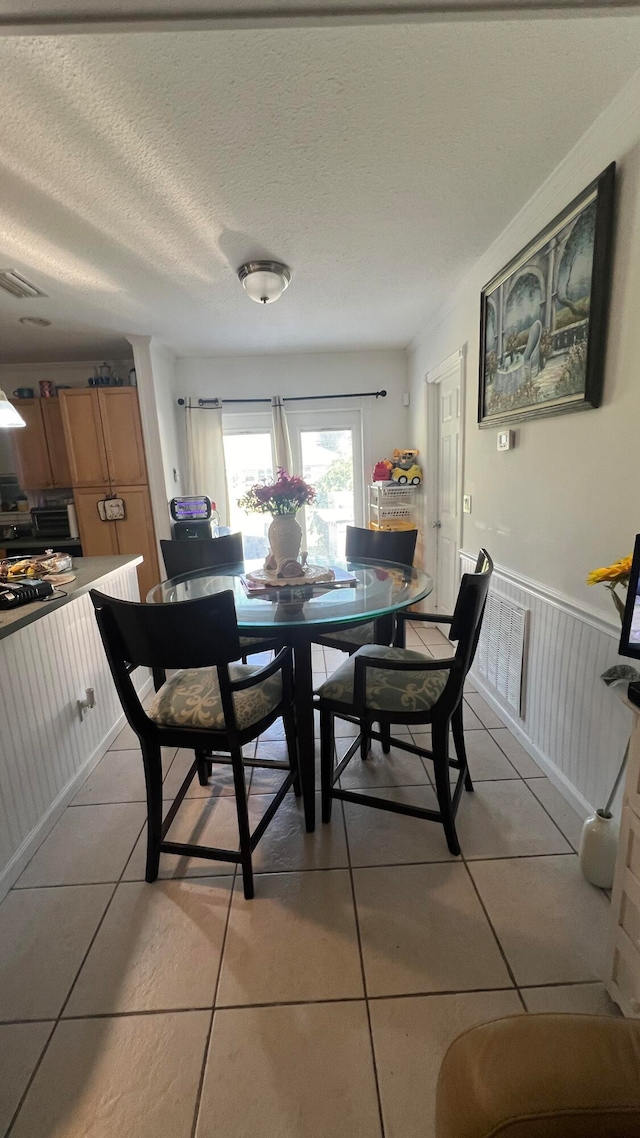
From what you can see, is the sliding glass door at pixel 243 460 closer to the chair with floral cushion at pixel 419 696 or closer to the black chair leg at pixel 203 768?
the black chair leg at pixel 203 768

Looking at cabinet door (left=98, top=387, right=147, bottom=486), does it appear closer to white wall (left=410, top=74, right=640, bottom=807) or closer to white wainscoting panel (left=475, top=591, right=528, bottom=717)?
white wall (left=410, top=74, right=640, bottom=807)

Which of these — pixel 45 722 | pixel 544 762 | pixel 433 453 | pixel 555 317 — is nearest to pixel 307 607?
pixel 45 722

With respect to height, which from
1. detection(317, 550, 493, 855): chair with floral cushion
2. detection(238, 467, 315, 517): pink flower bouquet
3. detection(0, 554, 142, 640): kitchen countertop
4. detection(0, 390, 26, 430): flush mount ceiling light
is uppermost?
detection(0, 390, 26, 430): flush mount ceiling light

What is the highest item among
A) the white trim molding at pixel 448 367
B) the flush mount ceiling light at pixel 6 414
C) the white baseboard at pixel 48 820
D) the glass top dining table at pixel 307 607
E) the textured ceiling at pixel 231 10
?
the textured ceiling at pixel 231 10

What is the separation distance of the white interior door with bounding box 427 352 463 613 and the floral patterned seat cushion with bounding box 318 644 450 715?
154 cm

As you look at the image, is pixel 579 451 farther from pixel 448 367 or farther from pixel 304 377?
pixel 304 377

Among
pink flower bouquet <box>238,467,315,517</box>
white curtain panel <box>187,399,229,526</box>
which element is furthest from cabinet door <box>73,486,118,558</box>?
pink flower bouquet <box>238,467,315,517</box>

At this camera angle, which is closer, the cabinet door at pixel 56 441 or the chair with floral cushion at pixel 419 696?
the chair with floral cushion at pixel 419 696

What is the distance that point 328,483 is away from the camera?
4461 mm

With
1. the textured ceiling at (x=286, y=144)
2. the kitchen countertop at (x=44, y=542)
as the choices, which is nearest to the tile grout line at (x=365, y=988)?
the textured ceiling at (x=286, y=144)

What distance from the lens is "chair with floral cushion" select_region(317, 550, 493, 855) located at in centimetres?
145

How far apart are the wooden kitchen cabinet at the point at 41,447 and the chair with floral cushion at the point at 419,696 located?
3.49 metres

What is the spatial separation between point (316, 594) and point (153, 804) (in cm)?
95

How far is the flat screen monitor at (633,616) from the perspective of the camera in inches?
41.5
